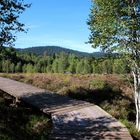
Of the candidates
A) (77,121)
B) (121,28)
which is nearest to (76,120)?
(77,121)

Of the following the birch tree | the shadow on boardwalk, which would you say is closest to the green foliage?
the birch tree

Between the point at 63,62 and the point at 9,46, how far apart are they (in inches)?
5607

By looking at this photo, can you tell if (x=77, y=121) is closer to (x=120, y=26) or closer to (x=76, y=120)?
(x=76, y=120)

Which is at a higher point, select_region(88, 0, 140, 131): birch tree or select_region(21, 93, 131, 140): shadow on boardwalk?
select_region(88, 0, 140, 131): birch tree

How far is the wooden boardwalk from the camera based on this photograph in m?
16.6

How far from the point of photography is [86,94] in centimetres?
3152

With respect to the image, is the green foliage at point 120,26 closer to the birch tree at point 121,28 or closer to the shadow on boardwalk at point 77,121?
the birch tree at point 121,28

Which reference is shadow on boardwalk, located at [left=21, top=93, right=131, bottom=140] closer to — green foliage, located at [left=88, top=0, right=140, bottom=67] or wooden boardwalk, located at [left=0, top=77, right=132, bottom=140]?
wooden boardwalk, located at [left=0, top=77, right=132, bottom=140]

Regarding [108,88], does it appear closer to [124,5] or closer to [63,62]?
[124,5]

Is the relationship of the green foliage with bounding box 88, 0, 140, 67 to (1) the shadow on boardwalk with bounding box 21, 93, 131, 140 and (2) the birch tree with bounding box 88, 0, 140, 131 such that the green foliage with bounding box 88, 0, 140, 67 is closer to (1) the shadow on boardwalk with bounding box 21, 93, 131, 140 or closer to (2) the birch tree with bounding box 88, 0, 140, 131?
(2) the birch tree with bounding box 88, 0, 140, 131

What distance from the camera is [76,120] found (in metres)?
19.2

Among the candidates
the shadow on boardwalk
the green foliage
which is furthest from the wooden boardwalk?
the green foliage

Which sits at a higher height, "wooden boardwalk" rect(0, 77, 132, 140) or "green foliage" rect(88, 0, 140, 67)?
"green foliage" rect(88, 0, 140, 67)

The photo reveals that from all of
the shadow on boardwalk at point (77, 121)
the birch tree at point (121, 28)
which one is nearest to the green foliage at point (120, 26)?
the birch tree at point (121, 28)
